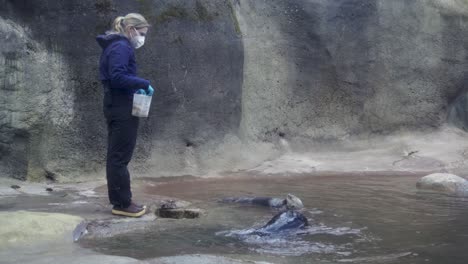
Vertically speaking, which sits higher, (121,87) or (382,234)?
(121,87)

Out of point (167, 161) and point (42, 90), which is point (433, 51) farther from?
point (42, 90)

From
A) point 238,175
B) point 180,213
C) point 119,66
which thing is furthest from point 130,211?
point 238,175

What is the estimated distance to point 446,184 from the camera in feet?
22.9

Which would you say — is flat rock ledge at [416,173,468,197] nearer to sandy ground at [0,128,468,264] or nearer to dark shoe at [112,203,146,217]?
sandy ground at [0,128,468,264]

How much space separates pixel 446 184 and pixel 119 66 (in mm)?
3705

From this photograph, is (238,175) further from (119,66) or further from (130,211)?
(119,66)

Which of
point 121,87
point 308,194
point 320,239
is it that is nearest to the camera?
point 320,239

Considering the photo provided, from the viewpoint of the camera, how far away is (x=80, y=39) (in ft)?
24.2

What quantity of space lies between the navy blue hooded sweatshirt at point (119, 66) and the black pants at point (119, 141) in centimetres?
10

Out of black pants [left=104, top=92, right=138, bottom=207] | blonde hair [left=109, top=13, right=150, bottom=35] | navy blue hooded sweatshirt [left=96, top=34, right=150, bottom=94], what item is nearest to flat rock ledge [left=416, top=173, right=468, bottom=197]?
black pants [left=104, top=92, right=138, bottom=207]

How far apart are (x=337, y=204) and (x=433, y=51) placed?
16.5 ft

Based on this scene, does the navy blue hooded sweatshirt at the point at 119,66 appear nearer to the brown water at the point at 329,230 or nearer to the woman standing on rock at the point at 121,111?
the woman standing on rock at the point at 121,111

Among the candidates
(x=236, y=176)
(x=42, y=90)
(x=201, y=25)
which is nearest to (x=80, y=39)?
(x=42, y=90)

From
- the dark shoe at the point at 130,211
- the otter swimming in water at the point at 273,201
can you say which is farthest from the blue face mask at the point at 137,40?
the otter swimming in water at the point at 273,201
